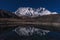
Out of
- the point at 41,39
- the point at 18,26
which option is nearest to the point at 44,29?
the point at 18,26

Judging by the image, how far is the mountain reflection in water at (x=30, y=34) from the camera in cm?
268

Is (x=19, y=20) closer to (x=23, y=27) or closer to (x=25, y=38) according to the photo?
(x=23, y=27)

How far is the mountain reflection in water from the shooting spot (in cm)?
268

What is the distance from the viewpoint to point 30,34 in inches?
119

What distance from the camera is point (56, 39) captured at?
251 centimetres

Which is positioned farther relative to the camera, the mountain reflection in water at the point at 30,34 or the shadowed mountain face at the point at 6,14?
the shadowed mountain face at the point at 6,14

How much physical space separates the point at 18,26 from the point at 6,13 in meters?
0.40

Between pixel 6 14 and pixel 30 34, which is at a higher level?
pixel 6 14

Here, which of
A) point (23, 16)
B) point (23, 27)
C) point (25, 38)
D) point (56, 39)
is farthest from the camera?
point (23, 27)

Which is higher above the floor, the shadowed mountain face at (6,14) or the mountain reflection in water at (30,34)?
the shadowed mountain face at (6,14)

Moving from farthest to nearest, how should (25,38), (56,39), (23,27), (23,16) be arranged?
(23,27), (23,16), (25,38), (56,39)

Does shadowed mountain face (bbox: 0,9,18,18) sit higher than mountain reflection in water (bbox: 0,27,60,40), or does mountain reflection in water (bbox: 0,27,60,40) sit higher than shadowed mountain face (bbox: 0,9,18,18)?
shadowed mountain face (bbox: 0,9,18,18)

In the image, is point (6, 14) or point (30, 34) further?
point (6, 14)

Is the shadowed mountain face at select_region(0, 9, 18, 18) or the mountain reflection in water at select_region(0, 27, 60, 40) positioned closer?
the mountain reflection in water at select_region(0, 27, 60, 40)
